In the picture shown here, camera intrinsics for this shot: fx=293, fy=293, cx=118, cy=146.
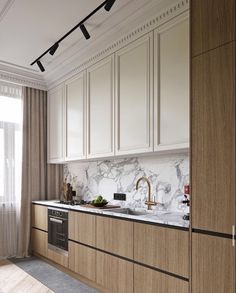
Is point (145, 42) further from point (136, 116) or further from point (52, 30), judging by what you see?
point (52, 30)

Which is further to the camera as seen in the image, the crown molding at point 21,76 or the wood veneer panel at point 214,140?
the crown molding at point 21,76

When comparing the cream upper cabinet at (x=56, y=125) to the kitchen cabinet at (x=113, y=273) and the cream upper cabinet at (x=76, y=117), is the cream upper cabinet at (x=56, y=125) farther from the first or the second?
the kitchen cabinet at (x=113, y=273)

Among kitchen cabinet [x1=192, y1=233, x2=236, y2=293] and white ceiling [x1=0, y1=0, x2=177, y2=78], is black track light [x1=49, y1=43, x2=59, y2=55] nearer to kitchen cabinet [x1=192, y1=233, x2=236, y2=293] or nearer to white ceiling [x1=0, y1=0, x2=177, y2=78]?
white ceiling [x1=0, y1=0, x2=177, y2=78]

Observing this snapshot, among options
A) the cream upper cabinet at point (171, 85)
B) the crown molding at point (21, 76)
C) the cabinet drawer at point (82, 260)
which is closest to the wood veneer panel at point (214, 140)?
the cream upper cabinet at point (171, 85)

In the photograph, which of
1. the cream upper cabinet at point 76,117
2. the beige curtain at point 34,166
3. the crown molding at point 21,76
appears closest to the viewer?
the cream upper cabinet at point 76,117

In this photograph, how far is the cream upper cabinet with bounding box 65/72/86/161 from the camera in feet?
12.3

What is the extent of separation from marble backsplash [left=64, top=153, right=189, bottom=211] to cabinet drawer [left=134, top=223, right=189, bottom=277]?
2.06ft

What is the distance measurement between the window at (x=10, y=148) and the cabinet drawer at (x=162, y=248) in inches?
95.6

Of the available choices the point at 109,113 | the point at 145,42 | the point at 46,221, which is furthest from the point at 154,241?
the point at 46,221

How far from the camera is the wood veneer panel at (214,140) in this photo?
5.57 feet

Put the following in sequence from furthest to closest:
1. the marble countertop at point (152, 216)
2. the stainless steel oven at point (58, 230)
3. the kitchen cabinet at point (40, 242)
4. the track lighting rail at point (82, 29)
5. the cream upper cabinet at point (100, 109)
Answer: the kitchen cabinet at point (40, 242) → the stainless steel oven at point (58, 230) → the cream upper cabinet at point (100, 109) → the track lighting rail at point (82, 29) → the marble countertop at point (152, 216)

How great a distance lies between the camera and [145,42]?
2838 mm

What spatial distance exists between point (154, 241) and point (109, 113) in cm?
153

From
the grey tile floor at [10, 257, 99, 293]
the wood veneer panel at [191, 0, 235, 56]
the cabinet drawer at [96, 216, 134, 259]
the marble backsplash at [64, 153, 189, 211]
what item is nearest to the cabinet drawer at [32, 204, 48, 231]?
the grey tile floor at [10, 257, 99, 293]
